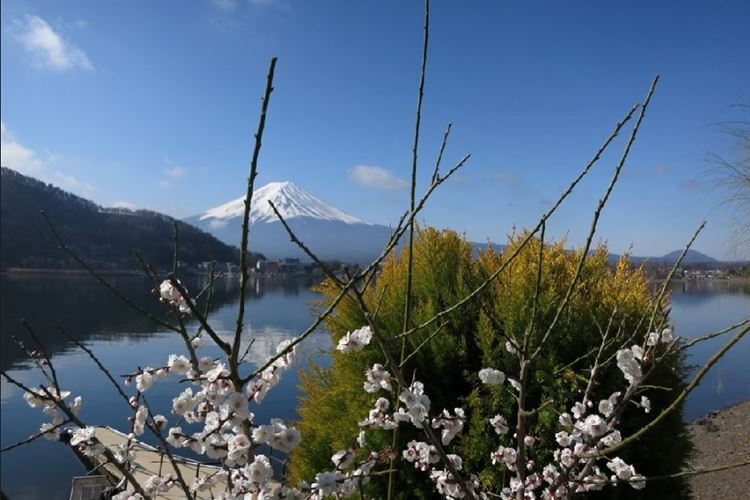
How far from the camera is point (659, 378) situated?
3.17 m

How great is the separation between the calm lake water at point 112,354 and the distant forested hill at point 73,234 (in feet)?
31.8

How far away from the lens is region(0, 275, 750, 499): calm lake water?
12359mm

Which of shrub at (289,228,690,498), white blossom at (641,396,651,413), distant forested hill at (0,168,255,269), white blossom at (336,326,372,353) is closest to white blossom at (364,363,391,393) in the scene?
white blossom at (336,326,372,353)

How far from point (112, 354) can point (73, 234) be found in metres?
48.6

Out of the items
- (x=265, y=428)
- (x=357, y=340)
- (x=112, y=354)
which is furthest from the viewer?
(x=112, y=354)

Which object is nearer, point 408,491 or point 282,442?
point 282,442

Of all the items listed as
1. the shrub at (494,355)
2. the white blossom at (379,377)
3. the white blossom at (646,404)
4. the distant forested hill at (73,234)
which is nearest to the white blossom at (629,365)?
the white blossom at (646,404)

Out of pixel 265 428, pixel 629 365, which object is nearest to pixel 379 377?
pixel 265 428

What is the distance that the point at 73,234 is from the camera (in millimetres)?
66688

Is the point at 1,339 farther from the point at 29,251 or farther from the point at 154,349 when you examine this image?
the point at 29,251

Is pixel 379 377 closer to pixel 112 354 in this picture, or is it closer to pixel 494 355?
pixel 494 355

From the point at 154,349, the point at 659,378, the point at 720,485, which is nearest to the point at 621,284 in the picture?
the point at 659,378

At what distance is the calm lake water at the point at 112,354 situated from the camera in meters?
12.4

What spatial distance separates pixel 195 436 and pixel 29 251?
7450 cm
